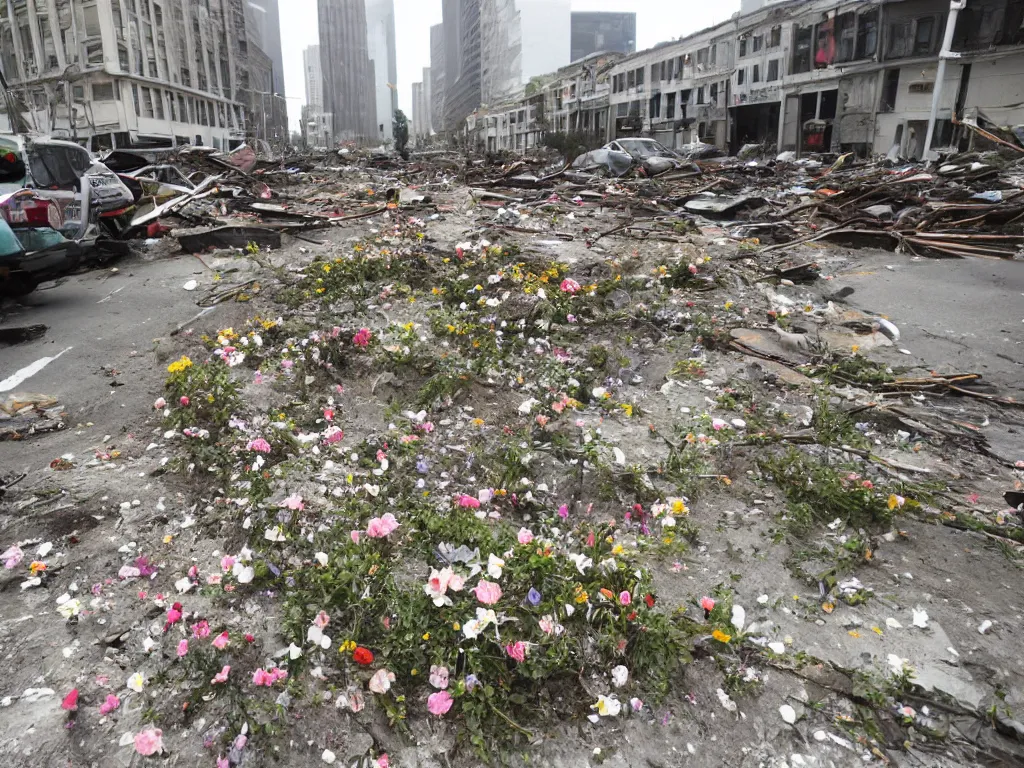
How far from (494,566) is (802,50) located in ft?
134

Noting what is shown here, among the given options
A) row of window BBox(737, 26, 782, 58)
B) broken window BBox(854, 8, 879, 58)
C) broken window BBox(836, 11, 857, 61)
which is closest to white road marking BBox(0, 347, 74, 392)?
broken window BBox(854, 8, 879, 58)

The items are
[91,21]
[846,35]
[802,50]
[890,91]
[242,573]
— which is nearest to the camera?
[242,573]

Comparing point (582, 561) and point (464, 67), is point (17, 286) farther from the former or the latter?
point (464, 67)

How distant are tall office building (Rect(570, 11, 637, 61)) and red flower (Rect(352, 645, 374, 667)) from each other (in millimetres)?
174239

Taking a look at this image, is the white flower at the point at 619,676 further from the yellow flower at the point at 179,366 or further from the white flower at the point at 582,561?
the yellow flower at the point at 179,366

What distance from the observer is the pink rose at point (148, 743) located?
188 centimetres

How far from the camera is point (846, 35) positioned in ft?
103

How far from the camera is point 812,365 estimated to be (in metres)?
4.80

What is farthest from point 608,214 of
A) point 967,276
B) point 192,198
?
point 192,198

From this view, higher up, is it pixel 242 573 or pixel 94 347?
pixel 94 347

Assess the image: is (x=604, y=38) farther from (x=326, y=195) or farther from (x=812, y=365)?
(x=812, y=365)

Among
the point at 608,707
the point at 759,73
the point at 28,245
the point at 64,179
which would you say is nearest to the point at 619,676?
the point at 608,707

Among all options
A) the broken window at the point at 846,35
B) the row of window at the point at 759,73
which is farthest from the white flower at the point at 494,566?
the row of window at the point at 759,73

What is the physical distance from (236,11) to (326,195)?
5989cm
